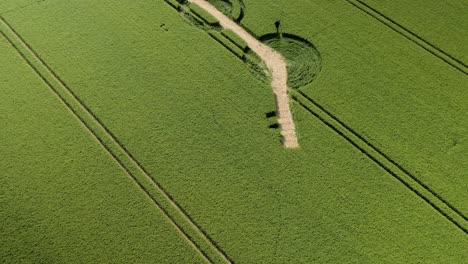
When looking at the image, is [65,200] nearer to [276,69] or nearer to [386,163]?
[276,69]

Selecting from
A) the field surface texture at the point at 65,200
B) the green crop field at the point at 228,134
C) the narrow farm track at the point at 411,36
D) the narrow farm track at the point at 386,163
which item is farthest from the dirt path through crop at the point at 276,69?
the field surface texture at the point at 65,200

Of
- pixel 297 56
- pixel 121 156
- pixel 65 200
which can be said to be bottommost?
pixel 65 200

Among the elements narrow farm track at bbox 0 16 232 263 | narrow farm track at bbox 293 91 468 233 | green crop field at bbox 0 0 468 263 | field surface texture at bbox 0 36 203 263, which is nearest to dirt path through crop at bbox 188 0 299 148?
green crop field at bbox 0 0 468 263

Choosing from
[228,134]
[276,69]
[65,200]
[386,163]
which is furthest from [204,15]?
[386,163]

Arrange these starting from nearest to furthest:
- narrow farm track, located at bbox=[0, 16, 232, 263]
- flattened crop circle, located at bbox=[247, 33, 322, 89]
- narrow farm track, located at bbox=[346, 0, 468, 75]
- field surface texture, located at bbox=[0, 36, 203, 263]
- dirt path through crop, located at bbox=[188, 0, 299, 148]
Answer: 1. field surface texture, located at bbox=[0, 36, 203, 263]
2. narrow farm track, located at bbox=[0, 16, 232, 263]
3. dirt path through crop, located at bbox=[188, 0, 299, 148]
4. flattened crop circle, located at bbox=[247, 33, 322, 89]
5. narrow farm track, located at bbox=[346, 0, 468, 75]

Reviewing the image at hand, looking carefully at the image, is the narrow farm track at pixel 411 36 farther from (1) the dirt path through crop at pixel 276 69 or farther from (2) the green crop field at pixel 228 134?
(1) the dirt path through crop at pixel 276 69

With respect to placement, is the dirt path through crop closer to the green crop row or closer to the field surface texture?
the green crop row
